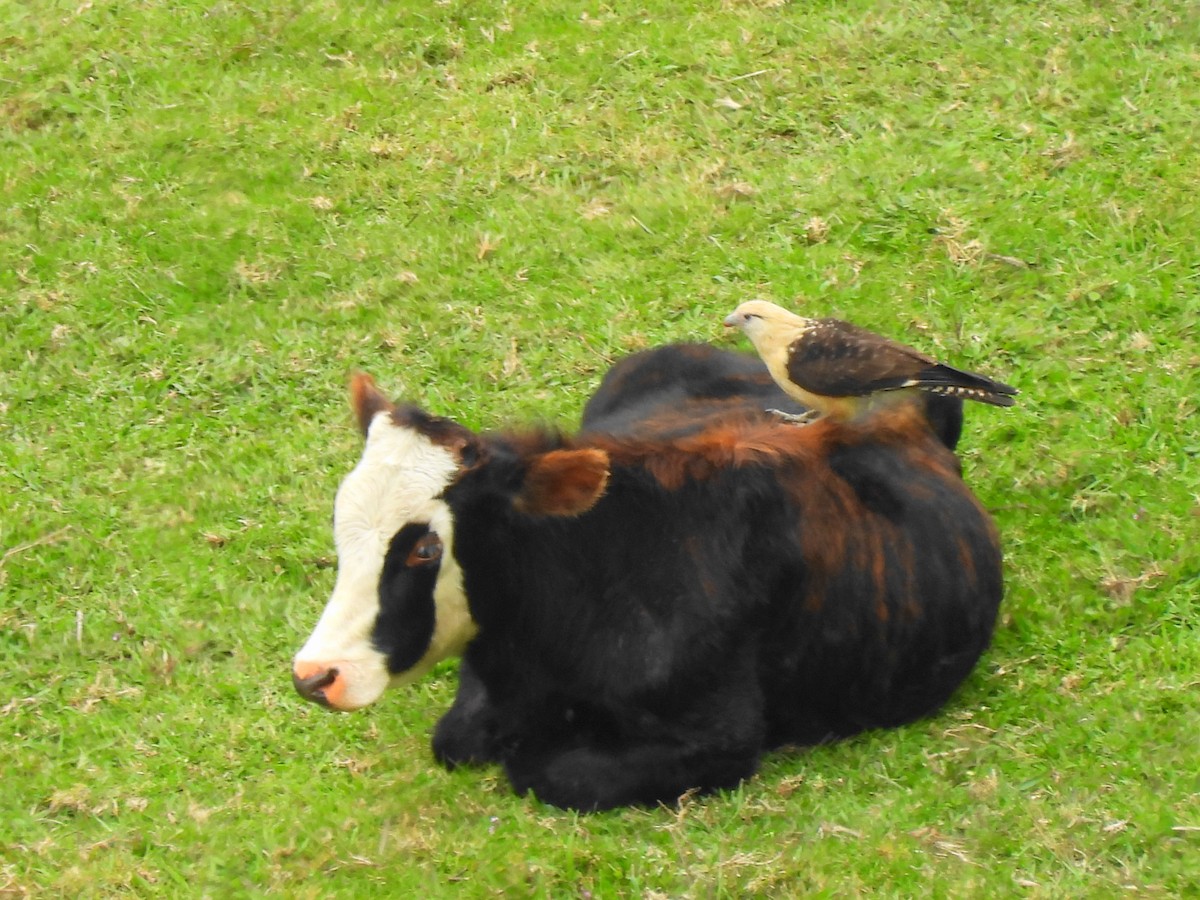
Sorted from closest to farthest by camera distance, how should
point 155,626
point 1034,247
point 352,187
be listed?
point 155,626 < point 1034,247 < point 352,187

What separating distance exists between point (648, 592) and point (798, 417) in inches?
49.8

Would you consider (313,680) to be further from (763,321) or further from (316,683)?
(763,321)

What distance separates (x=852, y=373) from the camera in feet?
21.5

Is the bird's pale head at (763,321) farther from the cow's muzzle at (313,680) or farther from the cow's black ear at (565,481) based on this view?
the cow's muzzle at (313,680)

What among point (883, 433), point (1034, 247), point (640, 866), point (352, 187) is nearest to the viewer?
point (640, 866)

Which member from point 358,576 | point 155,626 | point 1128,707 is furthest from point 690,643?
point 155,626

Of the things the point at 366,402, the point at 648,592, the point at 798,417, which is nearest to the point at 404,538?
the point at 366,402

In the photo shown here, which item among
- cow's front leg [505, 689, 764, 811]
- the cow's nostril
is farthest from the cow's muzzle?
cow's front leg [505, 689, 764, 811]

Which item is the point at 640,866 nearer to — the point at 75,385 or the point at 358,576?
the point at 358,576

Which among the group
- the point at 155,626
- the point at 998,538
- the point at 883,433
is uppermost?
the point at 883,433

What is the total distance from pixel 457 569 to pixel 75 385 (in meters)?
4.27

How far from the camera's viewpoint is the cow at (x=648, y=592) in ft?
18.5

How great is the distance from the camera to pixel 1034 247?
898cm

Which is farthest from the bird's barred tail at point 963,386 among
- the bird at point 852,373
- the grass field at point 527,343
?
the grass field at point 527,343
